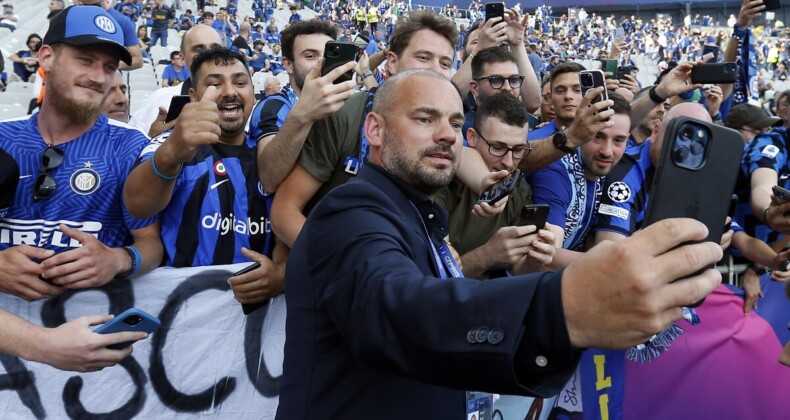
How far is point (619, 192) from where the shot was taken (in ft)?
13.0

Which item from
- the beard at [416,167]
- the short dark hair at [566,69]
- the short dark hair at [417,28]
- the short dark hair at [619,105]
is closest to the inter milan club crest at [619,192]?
the short dark hair at [619,105]

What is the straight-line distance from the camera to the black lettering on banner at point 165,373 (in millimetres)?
3049

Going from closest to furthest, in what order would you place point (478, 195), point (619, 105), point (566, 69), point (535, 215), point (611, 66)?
point (535, 215), point (478, 195), point (619, 105), point (566, 69), point (611, 66)

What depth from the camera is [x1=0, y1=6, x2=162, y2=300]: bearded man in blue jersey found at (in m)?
2.68

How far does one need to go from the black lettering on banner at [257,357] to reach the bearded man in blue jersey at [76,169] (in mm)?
527

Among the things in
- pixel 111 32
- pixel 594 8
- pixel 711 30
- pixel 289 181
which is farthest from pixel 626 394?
pixel 594 8

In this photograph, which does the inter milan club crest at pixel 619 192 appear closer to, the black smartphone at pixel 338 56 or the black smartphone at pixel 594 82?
the black smartphone at pixel 594 82

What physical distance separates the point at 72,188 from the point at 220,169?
67 cm

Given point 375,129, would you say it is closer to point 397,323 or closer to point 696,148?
point 397,323

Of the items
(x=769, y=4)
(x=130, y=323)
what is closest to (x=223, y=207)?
(x=130, y=323)

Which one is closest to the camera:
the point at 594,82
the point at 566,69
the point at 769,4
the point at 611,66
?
the point at 594,82

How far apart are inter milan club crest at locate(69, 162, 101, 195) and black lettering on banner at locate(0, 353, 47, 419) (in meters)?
0.75

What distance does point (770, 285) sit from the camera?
427 centimetres

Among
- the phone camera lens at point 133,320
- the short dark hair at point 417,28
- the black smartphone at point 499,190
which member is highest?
the short dark hair at point 417,28
